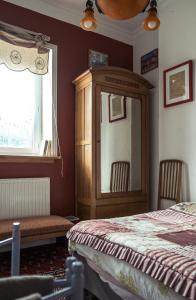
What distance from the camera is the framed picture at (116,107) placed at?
123 inches

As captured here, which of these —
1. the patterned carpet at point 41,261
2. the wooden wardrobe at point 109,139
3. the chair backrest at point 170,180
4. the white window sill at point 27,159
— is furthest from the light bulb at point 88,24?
the patterned carpet at point 41,261

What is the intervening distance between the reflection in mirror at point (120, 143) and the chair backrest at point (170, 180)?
0.32 meters

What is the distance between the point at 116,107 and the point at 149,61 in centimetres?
92

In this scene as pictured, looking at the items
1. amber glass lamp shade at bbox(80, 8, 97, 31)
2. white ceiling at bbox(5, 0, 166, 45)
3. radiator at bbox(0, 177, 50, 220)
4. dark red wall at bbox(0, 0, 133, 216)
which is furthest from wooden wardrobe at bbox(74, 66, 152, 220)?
amber glass lamp shade at bbox(80, 8, 97, 31)

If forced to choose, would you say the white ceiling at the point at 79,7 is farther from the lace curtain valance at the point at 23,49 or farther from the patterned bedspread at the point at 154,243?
the patterned bedspread at the point at 154,243

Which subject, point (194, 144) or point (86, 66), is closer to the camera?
point (194, 144)

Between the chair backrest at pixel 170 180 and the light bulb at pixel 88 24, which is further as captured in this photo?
the chair backrest at pixel 170 180

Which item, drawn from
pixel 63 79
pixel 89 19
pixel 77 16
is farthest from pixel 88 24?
pixel 77 16

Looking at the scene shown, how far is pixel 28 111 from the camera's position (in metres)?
3.17

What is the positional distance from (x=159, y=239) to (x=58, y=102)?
216cm

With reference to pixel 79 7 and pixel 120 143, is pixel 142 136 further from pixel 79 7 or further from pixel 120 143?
pixel 79 7

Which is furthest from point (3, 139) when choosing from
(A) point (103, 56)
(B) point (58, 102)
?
(A) point (103, 56)

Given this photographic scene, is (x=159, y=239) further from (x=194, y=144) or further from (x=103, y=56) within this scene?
(x=103, y=56)

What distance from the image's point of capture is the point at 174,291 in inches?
44.6
